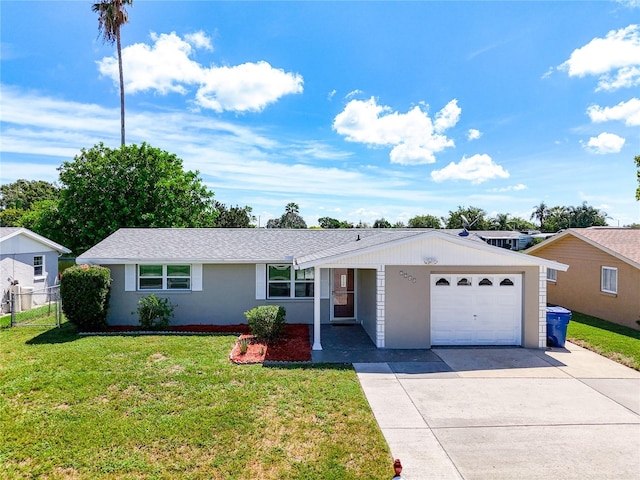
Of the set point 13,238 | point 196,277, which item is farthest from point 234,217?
point 196,277

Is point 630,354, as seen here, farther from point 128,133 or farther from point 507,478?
point 128,133

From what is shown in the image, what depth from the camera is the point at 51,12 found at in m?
12.1

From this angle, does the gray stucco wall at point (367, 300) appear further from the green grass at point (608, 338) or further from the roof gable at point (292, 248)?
the green grass at point (608, 338)

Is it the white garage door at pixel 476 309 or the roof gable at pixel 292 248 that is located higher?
the roof gable at pixel 292 248

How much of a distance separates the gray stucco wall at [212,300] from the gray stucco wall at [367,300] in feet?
7.14

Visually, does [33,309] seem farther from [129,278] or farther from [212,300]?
[212,300]

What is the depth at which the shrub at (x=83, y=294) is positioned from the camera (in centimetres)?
1184

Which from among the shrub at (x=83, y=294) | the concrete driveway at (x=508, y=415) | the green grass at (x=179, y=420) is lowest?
the concrete driveway at (x=508, y=415)

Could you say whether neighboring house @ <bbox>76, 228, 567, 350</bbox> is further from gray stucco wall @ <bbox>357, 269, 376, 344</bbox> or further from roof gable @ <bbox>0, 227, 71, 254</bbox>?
roof gable @ <bbox>0, 227, 71, 254</bbox>

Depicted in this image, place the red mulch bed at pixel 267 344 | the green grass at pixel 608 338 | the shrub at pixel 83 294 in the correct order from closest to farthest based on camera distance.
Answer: the red mulch bed at pixel 267 344, the green grass at pixel 608 338, the shrub at pixel 83 294

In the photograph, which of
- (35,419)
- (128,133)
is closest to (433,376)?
(35,419)

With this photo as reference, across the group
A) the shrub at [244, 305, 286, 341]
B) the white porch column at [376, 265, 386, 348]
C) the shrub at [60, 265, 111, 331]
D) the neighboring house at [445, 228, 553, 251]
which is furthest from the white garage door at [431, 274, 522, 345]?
the neighboring house at [445, 228, 553, 251]

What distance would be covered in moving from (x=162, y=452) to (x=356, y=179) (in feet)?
78.6

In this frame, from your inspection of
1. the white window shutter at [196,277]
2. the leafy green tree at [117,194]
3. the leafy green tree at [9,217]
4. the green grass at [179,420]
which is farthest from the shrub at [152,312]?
the leafy green tree at [9,217]
